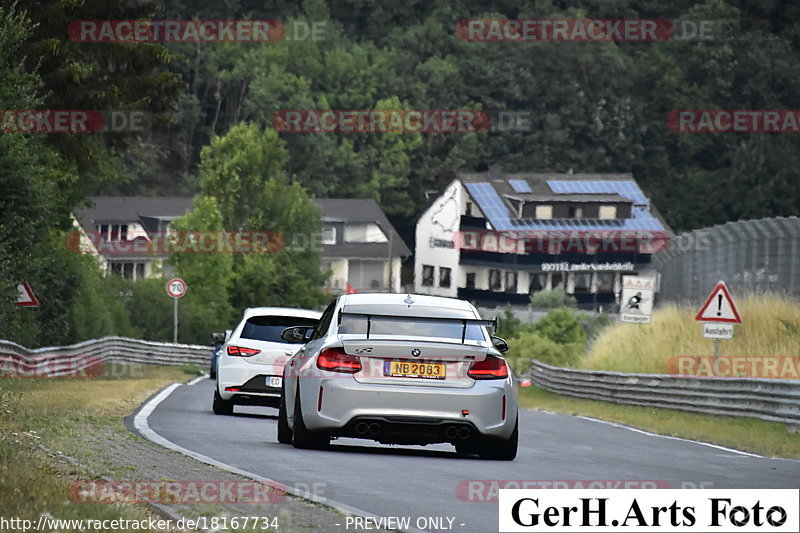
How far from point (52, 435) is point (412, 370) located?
3.33 meters

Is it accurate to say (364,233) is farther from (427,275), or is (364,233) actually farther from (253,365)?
(253,365)

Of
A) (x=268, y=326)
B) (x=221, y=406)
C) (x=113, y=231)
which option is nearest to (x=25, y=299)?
(x=221, y=406)

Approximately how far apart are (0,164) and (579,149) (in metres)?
96.7

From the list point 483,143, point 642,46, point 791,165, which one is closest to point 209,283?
point 483,143

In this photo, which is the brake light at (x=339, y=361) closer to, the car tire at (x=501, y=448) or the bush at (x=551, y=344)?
the car tire at (x=501, y=448)

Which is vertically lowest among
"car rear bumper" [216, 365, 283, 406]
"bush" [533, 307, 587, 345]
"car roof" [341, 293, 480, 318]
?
"bush" [533, 307, 587, 345]

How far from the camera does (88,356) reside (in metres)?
42.5

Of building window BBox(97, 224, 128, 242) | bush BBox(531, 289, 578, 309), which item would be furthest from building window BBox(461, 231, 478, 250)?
building window BBox(97, 224, 128, 242)

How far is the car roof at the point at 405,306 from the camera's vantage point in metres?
14.7

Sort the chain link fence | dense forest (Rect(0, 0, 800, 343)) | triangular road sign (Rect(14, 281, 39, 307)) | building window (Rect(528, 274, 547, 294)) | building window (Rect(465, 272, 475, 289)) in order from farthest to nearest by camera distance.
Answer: dense forest (Rect(0, 0, 800, 343))
building window (Rect(465, 272, 475, 289))
building window (Rect(528, 274, 547, 294))
the chain link fence
triangular road sign (Rect(14, 281, 39, 307))

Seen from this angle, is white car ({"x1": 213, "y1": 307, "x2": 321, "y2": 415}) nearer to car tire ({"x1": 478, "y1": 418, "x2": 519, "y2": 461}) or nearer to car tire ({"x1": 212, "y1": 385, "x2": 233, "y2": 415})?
car tire ({"x1": 212, "y1": 385, "x2": 233, "y2": 415})

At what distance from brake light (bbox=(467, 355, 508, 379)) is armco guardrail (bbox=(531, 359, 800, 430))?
10558 mm

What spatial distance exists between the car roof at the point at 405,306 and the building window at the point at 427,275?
102 metres

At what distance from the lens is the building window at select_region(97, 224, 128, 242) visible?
107812mm
